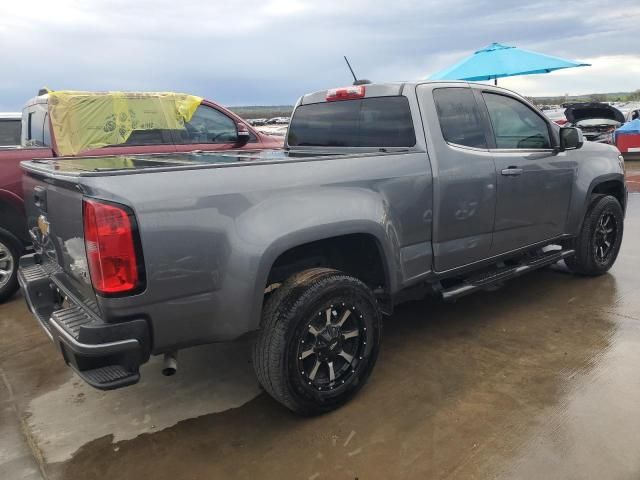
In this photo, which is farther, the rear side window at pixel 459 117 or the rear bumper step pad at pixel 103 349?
Result: the rear side window at pixel 459 117

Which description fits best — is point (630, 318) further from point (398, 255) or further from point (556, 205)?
point (398, 255)

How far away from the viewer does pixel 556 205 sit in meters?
4.29

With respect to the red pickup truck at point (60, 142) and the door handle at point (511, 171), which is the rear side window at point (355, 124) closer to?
the door handle at point (511, 171)

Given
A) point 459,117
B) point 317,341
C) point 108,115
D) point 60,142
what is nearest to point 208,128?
point 108,115

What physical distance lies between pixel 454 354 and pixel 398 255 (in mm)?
904

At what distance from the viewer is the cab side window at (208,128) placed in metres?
6.28

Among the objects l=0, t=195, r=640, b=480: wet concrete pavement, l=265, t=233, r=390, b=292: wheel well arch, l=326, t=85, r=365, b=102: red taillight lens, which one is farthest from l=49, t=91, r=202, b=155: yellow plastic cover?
l=265, t=233, r=390, b=292: wheel well arch

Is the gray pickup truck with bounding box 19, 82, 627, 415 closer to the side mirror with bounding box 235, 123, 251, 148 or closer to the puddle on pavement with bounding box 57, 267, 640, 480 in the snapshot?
the puddle on pavement with bounding box 57, 267, 640, 480

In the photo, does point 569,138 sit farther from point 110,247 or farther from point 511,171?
point 110,247

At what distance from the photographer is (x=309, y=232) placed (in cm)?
266

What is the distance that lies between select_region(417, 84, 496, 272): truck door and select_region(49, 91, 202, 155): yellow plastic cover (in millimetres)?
3625

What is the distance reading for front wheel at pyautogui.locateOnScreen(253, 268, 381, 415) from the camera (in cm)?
265

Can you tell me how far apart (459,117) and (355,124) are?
736 mm

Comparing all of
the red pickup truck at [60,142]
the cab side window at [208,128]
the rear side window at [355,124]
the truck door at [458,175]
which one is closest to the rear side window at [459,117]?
the truck door at [458,175]
